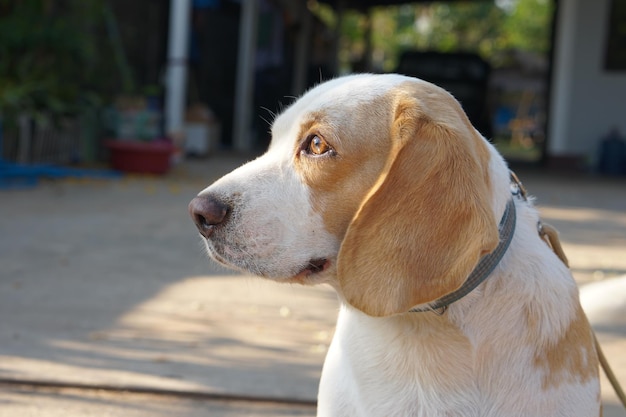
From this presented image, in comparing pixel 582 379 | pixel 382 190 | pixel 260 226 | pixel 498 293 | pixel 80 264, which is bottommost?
pixel 80 264

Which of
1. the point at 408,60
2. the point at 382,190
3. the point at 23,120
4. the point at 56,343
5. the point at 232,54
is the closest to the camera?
the point at 382,190

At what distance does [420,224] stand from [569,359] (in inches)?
22.1

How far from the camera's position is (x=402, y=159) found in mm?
2029

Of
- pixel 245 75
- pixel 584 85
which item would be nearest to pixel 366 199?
pixel 584 85

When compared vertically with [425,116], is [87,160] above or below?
below

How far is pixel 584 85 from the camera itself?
1466 cm

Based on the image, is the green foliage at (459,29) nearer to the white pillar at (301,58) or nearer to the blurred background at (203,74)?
the blurred background at (203,74)

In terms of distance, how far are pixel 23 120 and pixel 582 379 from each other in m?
8.31

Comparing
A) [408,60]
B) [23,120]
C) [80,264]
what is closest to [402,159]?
[80,264]

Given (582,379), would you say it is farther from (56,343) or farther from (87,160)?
(87,160)

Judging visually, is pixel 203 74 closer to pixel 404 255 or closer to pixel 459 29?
pixel 404 255

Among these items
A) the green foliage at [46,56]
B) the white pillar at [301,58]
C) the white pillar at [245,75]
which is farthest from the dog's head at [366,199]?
the white pillar at [301,58]

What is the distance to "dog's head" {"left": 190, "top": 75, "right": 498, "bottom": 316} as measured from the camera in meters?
1.95

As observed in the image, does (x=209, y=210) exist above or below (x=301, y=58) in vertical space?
below
